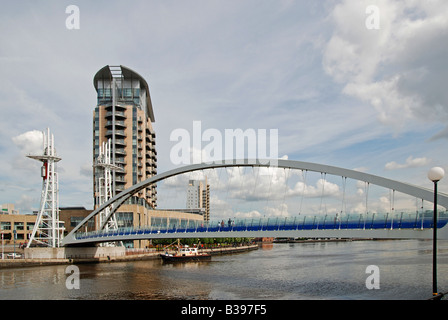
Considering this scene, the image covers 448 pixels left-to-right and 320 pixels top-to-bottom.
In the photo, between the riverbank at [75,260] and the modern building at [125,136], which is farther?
the modern building at [125,136]

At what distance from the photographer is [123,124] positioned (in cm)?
7850

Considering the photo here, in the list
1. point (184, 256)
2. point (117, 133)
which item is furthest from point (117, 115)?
Answer: point (184, 256)

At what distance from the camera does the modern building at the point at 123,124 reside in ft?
253

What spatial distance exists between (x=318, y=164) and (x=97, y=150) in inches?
2220

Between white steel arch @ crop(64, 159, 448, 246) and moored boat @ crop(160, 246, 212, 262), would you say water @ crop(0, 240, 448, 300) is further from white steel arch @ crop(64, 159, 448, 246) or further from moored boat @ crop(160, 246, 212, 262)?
moored boat @ crop(160, 246, 212, 262)

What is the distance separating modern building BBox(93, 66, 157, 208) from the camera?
253 feet

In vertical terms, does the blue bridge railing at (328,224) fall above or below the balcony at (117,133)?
below

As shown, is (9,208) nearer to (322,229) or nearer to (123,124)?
(123,124)

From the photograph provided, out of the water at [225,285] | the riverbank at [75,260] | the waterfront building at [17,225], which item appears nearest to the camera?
the water at [225,285]

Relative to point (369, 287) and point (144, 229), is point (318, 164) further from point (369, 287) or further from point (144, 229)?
point (144, 229)

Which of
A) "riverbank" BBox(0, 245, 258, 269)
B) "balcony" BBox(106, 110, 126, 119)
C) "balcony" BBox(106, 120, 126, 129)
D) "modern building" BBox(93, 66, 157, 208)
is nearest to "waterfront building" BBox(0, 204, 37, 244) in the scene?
"modern building" BBox(93, 66, 157, 208)

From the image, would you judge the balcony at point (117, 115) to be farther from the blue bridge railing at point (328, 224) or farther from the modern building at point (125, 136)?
the blue bridge railing at point (328, 224)

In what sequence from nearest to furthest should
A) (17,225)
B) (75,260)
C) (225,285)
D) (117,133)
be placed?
(225,285) < (75,260) < (117,133) < (17,225)

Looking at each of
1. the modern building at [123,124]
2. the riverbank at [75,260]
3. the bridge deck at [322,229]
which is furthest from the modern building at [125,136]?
the bridge deck at [322,229]
